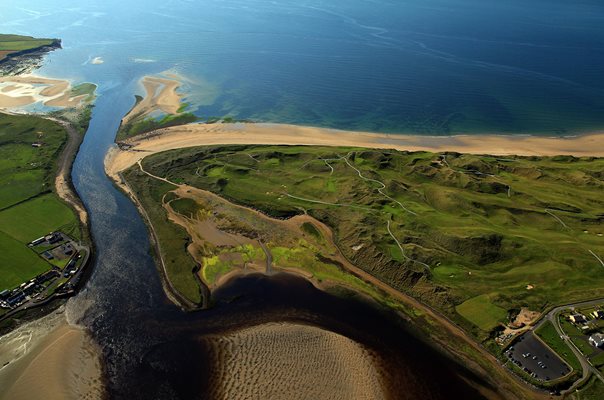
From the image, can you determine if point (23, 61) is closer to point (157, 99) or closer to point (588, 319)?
point (157, 99)

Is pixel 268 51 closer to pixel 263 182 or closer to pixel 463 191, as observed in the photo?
pixel 263 182

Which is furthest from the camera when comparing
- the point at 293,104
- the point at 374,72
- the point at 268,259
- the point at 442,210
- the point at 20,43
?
the point at 20,43

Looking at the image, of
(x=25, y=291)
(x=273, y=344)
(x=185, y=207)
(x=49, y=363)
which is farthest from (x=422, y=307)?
(x=25, y=291)

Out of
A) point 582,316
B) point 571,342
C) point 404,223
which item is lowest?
point 571,342

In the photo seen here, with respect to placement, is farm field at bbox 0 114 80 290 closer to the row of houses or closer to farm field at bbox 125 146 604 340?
farm field at bbox 125 146 604 340

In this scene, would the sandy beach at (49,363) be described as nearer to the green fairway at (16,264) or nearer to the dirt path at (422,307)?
the green fairway at (16,264)

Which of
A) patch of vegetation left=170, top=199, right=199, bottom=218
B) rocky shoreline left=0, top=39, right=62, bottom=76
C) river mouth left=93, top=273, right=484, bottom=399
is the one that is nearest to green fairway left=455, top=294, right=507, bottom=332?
river mouth left=93, top=273, right=484, bottom=399
